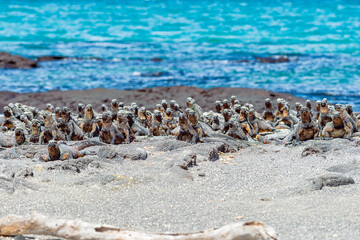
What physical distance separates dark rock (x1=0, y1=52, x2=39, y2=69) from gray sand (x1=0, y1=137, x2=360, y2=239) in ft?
69.9

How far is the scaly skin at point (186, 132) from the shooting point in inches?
449

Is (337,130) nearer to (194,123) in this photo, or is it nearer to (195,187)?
(194,123)

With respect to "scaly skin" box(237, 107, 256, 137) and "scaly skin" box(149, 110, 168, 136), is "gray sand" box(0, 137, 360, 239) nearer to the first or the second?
"scaly skin" box(149, 110, 168, 136)

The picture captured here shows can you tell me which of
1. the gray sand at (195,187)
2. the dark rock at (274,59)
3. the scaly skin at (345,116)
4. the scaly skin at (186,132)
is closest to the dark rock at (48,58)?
the dark rock at (274,59)

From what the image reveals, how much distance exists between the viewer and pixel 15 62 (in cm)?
3212

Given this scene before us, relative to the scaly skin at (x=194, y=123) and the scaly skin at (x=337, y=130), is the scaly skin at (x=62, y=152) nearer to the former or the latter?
the scaly skin at (x=194, y=123)

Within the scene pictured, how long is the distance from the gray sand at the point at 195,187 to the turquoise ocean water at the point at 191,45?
41.2 ft

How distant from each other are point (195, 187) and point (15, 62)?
25.4m

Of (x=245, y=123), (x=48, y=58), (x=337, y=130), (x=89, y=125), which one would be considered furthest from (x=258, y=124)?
(x=48, y=58)

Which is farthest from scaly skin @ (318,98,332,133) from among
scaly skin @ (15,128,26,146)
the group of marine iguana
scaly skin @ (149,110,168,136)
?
scaly skin @ (15,128,26,146)

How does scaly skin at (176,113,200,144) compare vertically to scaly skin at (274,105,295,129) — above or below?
above

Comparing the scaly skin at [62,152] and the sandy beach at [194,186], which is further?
the scaly skin at [62,152]

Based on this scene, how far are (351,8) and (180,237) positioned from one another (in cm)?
6335

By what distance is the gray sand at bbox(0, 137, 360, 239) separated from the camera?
22.4 feet
